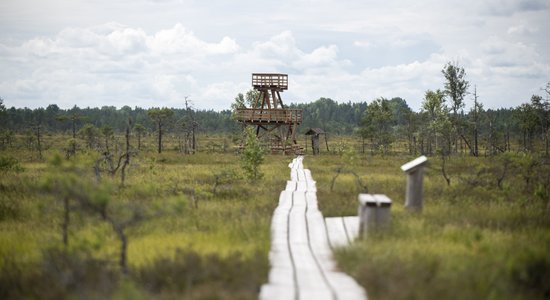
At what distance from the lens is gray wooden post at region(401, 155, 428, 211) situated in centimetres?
1430

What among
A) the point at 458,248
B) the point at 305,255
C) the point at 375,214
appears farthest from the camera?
the point at 375,214

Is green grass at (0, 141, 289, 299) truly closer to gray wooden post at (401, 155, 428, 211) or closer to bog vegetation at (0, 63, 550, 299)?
bog vegetation at (0, 63, 550, 299)

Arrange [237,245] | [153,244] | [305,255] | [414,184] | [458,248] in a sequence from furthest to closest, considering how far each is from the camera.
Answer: [414,184], [153,244], [237,245], [305,255], [458,248]

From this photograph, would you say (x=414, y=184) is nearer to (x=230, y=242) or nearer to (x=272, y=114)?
(x=230, y=242)

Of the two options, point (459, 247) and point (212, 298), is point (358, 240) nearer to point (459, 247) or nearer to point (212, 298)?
point (459, 247)

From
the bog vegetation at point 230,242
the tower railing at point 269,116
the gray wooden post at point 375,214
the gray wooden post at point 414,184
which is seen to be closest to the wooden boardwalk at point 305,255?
the bog vegetation at point 230,242

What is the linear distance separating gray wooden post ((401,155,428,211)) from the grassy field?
15.6 inches

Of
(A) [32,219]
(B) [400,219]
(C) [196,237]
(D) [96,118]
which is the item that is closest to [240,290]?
(C) [196,237]

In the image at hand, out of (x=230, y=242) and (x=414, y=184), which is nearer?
(x=230, y=242)

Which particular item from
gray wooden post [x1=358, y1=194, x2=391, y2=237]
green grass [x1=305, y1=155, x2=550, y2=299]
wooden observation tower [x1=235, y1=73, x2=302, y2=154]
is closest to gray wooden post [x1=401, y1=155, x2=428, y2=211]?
green grass [x1=305, y1=155, x2=550, y2=299]

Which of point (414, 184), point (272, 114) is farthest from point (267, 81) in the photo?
point (414, 184)

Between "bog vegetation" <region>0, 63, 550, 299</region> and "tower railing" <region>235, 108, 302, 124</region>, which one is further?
"tower railing" <region>235, 108, 302, 124</region>

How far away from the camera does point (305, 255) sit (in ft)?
34.9

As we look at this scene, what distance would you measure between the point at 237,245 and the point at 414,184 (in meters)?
6.09
